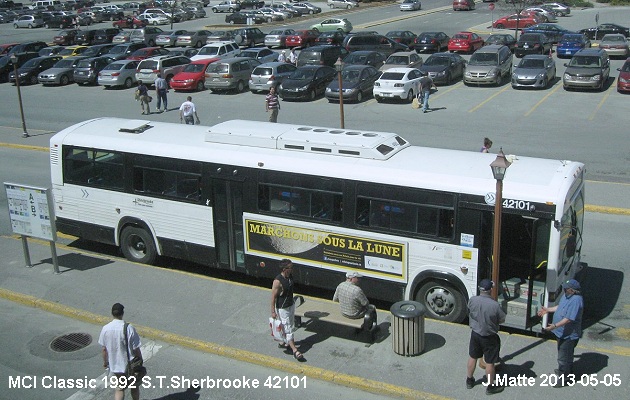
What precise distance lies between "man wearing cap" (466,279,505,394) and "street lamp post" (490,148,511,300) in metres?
0.82

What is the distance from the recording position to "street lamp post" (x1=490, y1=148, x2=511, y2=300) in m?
9.26

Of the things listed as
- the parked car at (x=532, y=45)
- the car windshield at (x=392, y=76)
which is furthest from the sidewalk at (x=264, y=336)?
the parked car at (x=532, y=45)

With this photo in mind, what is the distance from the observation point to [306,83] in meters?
32.7

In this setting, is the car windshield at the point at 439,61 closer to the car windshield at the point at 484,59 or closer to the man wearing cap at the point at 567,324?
the car windshield at the point at 484,59

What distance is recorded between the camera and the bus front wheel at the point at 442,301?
11.2 m

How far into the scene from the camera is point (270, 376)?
Answer: 994 centimetres

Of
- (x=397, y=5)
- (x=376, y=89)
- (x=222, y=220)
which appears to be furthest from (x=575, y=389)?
(x=397, y=5)

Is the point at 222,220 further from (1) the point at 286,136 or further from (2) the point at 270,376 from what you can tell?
(2) the point at 270,376

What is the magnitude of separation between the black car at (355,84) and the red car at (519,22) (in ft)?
88.6

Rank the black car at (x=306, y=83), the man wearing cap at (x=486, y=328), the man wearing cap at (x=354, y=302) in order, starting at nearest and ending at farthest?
the man wearing cap at (x=486, y=328), the man wearing cap at (x=354, y=302), the black car at (x=306, y=83)

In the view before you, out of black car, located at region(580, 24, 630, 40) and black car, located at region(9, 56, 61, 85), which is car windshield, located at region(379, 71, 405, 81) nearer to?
black car, located at region(9, 56, 61, 85)

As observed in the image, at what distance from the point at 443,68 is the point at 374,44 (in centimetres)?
870

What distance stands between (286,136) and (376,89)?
65.1ft

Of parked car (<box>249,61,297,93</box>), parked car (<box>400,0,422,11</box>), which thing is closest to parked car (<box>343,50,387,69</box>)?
parked car (<box>249,61,297,93</box>)
